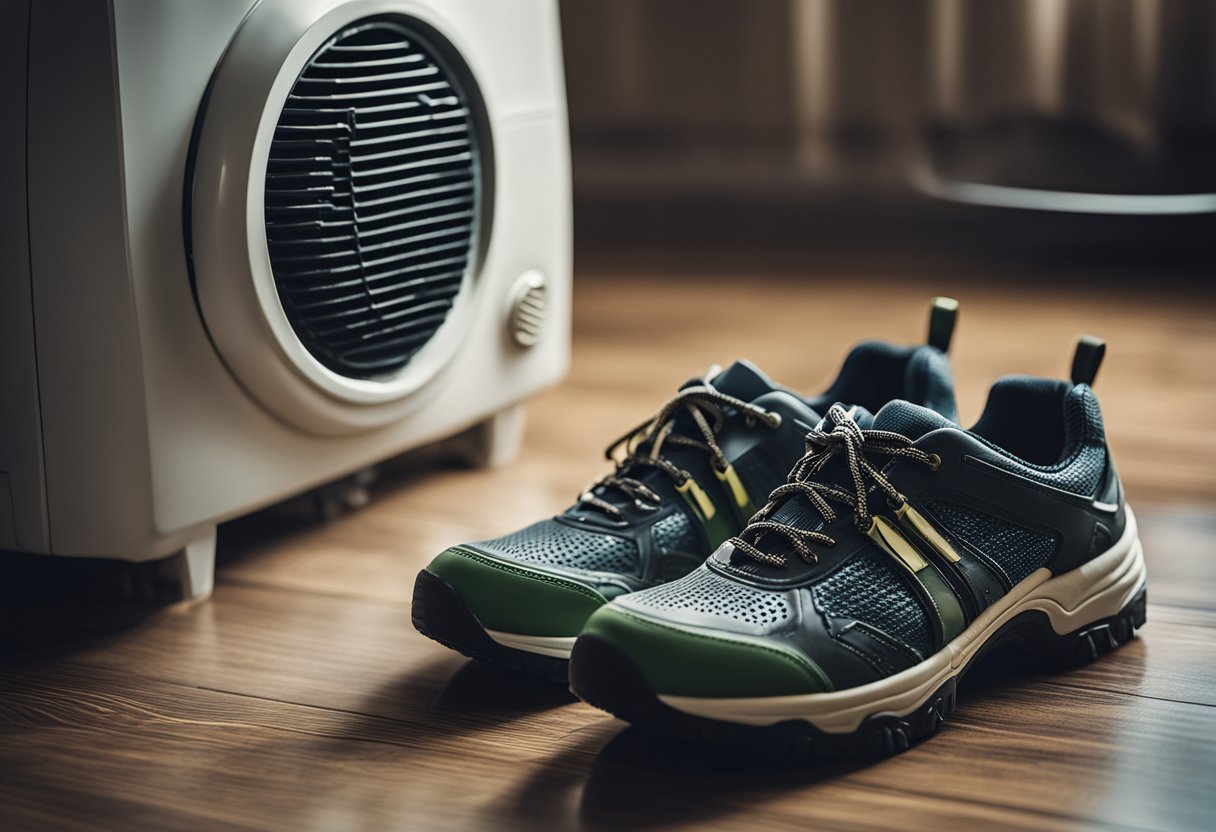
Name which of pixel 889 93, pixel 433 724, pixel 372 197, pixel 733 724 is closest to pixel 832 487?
pixel 733 724

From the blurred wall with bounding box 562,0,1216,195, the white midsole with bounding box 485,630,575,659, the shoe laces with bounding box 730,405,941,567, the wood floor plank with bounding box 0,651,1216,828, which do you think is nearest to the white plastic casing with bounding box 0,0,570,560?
the wood floor plank with bounding box 0,651,1216,828

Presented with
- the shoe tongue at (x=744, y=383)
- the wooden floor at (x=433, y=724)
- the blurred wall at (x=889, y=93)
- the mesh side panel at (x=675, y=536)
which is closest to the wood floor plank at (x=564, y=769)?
the wooden floor at (x=433, y=724)

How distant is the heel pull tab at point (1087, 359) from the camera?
2.74 ft

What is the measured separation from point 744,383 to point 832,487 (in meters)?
0.14

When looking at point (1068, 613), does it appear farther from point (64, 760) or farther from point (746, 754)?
point (64, 760)

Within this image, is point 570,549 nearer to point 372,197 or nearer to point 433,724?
point 433,724

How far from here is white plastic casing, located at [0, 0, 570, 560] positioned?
79cm

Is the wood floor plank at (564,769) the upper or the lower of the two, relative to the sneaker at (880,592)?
lower

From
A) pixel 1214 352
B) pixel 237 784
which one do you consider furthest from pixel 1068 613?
pixel 1214 352

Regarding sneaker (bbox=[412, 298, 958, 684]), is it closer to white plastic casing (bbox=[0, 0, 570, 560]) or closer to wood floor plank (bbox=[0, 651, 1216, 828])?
wood floor plank (bbox=[0, 651, 1216, 828])

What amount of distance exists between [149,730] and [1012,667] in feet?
1.71
